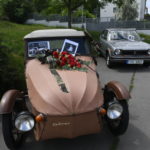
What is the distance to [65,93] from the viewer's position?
11.5ft

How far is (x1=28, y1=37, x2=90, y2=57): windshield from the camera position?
515 cm

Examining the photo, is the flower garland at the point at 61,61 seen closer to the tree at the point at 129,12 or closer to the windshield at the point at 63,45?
the windshield at the point at 63,45

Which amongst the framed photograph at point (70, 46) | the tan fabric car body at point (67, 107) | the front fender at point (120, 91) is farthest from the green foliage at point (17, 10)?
the tan fabric car body at point (67, 107)

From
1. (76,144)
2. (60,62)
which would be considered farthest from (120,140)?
(60,62)

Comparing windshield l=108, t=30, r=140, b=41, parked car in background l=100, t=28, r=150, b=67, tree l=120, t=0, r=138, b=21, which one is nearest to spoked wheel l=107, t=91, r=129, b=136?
parked car in background l=100, t=28, r=150, b=67

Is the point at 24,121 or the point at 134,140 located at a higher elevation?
the point at 24,121

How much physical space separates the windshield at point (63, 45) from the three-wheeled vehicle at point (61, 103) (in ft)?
0.77

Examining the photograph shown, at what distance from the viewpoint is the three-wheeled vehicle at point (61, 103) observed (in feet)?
11.0

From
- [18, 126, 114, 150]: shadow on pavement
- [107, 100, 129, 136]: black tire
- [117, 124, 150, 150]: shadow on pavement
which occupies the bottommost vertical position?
[117, 124, 150, 150]: shadow on pavement

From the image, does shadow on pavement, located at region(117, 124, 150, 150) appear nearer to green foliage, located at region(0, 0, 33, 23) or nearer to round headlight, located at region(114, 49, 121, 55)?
round headlight, located at region(114, 49, 121, 55)

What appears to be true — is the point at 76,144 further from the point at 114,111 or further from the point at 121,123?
the point at 114,111

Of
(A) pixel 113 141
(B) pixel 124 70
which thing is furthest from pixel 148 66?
(A) pixel 113 141

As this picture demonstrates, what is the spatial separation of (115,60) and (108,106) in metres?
6.20

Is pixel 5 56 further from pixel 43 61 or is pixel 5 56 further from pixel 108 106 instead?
pixel 108 106
